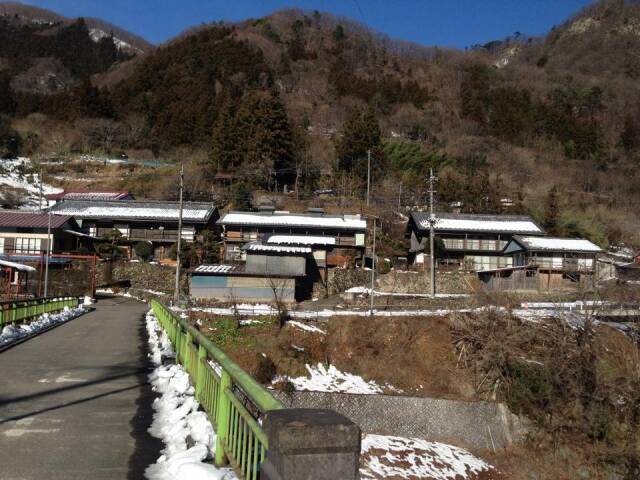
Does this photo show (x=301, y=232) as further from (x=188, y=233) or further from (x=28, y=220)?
(x=28, y=220)

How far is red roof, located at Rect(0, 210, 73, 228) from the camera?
134 feet

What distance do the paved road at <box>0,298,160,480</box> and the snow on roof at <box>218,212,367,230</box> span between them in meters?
32.0

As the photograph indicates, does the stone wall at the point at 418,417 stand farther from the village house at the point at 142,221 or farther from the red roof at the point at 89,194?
the red roof at the point at 89,194

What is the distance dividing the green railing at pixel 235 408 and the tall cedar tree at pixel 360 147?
5275cm

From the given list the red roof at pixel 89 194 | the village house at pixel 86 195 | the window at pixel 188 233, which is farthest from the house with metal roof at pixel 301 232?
the red roof at pixel 89 194

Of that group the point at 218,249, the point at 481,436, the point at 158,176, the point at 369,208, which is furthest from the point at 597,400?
the point at 158,176

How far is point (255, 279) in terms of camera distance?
111 feet

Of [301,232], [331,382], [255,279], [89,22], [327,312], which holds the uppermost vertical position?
[89,22]

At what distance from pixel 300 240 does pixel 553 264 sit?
1905 cm

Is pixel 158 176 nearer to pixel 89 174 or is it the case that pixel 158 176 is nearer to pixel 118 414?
pixel 89 174

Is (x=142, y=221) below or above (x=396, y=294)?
above

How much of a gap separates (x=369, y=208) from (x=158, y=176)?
1058 inches

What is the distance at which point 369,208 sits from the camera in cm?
5175

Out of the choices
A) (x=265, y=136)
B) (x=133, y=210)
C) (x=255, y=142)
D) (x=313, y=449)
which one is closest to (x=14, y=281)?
(x=133, y=210)
